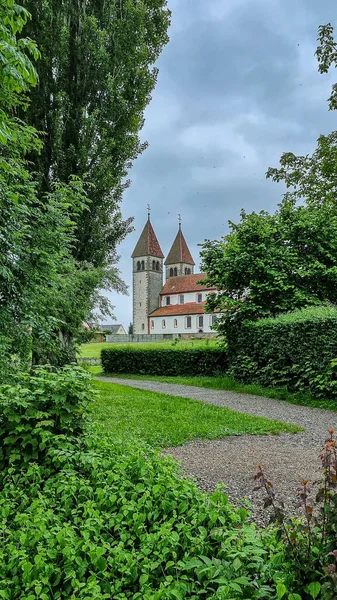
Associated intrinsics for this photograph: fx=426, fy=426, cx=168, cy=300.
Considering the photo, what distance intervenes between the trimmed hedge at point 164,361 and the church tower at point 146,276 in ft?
132

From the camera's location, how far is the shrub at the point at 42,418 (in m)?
3.23

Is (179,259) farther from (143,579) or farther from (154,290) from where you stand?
(143,579)

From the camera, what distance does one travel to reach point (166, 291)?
191ft

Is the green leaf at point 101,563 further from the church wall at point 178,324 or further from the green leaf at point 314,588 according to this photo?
the church wall at point 178,324

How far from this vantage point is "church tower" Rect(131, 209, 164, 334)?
5831cm

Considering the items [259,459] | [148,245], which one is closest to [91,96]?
[259,459]

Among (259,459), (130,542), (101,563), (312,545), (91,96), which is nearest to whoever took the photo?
(312,545)

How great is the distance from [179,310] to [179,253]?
1228 centimetres

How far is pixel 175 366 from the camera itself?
581 inches

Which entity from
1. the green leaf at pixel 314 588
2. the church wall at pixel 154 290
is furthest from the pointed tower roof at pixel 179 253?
the green leaf at pixel 314 588

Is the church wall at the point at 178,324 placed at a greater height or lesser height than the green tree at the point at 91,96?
lesser

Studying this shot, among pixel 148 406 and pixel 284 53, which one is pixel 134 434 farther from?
pixel 284 53

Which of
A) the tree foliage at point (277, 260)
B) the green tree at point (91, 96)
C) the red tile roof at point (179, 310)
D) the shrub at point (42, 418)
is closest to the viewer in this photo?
the shrub at point (42, 418)

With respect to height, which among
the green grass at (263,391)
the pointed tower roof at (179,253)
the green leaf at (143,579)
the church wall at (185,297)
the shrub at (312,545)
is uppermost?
the pointed tower roof at (179,253)
